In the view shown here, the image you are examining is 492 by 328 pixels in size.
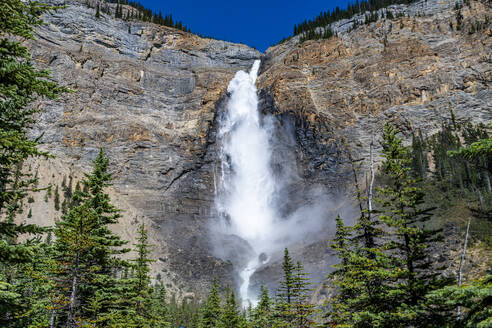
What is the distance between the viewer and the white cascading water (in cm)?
9261

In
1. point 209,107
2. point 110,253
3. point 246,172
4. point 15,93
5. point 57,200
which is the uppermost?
point 209,107

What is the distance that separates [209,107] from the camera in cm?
10888

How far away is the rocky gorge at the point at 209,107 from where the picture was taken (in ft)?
271

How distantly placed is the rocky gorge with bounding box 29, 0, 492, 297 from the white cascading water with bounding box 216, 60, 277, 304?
12.5ft

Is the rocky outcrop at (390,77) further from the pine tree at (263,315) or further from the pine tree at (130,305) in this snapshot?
the pine tree at (130,305)

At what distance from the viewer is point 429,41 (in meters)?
95.7

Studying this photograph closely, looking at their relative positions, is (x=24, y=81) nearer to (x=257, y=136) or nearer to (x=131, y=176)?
(x=131, y=176)

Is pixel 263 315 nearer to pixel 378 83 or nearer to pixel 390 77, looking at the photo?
pixel 378 83

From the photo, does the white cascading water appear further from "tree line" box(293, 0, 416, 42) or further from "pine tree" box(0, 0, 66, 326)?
"pine tree" box(0, 0, 66, 326)

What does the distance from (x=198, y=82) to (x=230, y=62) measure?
1822 cm

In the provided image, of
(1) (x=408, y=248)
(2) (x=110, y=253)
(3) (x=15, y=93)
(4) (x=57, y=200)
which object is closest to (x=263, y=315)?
(2) (x=110, y=253)

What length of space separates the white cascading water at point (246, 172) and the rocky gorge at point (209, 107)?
3.82 metres

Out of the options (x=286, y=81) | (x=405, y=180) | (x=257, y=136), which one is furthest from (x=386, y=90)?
(x=405, y=180)

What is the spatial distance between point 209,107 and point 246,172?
2368cm
